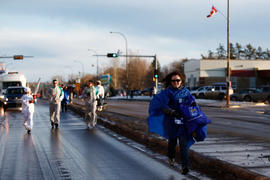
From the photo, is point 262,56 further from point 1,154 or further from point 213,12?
point 1,154

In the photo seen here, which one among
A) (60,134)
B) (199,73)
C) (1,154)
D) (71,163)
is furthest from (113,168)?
(199,73)

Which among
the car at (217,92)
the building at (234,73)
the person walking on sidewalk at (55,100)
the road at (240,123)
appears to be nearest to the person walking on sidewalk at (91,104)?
the person walking on sidewalk at (55,100)

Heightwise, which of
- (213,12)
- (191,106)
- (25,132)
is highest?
(213,12)

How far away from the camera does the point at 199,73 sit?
234 feet

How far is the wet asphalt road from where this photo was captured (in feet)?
22.7

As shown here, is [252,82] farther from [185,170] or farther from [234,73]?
[185,170]

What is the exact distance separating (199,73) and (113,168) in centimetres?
6489

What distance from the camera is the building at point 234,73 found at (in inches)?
2724

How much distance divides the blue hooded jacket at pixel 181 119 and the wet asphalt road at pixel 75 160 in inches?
29.8

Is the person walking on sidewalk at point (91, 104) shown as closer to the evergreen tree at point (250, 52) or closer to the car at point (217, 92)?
the car at point (217, 92)

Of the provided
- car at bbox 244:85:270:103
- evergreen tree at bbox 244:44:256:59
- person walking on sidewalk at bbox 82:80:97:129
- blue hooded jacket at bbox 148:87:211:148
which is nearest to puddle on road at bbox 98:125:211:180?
blue hooded jacket at bbox 148:87:211:148

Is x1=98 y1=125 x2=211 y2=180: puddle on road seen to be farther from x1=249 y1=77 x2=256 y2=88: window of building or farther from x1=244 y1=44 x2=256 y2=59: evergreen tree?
x1=244 y1=44 x2=256 y2=59: evergreen tree

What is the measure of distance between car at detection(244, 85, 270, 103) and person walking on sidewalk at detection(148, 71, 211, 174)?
34825 millimetres

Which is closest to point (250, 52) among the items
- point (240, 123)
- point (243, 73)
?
point (243, 73)
